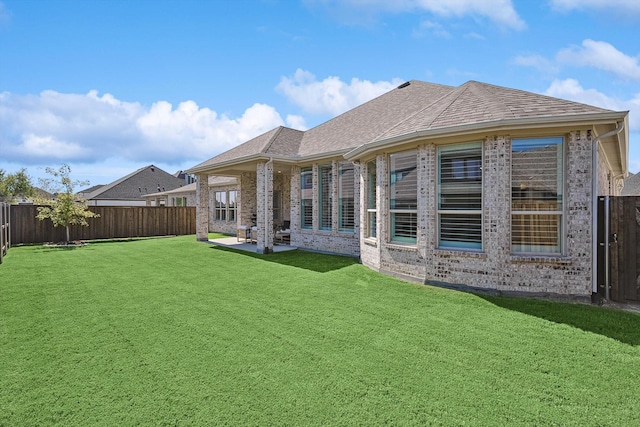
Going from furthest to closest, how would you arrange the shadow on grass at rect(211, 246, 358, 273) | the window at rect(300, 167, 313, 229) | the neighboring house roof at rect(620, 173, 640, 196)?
the neighboring house roof at rect(620, 173, 640, 196)
the window at rect(300, 167, 313, 229)
the shadow on grass at rect(211, 246, 358, 273)

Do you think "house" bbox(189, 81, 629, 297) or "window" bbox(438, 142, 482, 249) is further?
"window" bbox(438, 142, 482, 249)

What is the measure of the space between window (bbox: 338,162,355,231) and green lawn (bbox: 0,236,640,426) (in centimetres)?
412

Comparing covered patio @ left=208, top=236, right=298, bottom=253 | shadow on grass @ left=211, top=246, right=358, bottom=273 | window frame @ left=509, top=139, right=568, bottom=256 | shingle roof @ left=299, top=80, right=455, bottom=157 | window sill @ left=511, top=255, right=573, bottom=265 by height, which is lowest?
shadow on grass @ left=211, top=246, right=358, bottom=273

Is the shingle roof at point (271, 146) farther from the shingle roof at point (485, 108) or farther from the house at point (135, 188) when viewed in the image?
the house at point (135, 188)

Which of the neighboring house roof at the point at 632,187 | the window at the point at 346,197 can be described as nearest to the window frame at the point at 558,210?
the window at the point at 346,197

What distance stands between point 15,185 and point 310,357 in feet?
196

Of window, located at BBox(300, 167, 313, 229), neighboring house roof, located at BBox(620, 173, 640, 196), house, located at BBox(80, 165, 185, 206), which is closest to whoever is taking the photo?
window, located at BBox(300, 167, 313, 229)

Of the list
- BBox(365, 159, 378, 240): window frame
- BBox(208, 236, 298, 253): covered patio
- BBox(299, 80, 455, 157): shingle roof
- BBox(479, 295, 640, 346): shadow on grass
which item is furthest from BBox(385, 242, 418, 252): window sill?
BBox(208, 236, 298, 253): covered patio

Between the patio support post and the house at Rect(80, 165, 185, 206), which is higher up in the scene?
the house at Rect(80, 165, 185, 206)

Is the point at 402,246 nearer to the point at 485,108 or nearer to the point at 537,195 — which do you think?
the point at 537,195

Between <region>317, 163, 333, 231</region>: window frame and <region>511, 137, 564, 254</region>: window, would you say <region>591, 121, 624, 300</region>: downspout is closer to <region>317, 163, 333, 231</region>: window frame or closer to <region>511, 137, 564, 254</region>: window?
<region>511, 137, 564, 254</region>: window

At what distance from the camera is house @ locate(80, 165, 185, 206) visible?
35.0 metres

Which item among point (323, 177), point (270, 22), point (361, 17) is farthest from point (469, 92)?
point (270, 22)

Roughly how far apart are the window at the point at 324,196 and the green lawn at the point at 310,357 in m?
4.82
